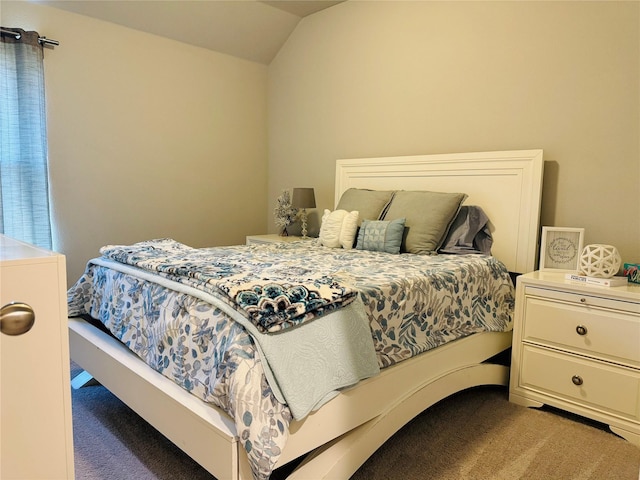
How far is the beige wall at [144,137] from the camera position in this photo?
3207mm

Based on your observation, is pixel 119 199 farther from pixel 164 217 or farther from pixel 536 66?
pixel 536 66

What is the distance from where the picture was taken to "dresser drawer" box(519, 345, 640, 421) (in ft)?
6.40

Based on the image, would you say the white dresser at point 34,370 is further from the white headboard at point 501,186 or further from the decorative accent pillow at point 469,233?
the white headboard at point 501,186

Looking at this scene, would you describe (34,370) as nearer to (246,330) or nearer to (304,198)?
(246,330)

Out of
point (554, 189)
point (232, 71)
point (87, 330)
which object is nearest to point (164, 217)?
point (232, 71)

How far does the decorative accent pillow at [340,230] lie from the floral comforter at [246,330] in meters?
0.14

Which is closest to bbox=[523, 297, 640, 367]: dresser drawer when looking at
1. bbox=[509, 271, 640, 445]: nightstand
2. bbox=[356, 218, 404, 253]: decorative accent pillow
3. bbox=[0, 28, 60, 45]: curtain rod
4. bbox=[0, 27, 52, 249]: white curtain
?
bbox=[509, 271, 640, 445]: nightstand

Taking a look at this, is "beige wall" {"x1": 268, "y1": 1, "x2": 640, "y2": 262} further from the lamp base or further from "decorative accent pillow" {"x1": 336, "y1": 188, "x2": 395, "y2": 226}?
"decorative accent pillow" {"x1": 336, "y1": 188, "x2": 395, "y2": 226}

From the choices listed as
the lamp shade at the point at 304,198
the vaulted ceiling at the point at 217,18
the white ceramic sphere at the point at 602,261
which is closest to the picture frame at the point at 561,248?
the white ceramic sphere at the point at 602,261

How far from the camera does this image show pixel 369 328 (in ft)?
5.31

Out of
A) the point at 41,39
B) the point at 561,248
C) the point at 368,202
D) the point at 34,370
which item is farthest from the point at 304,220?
the point at 34,370

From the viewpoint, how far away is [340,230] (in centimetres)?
292

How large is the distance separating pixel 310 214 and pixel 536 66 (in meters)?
2.17

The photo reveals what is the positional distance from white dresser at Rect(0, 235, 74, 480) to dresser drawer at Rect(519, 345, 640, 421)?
2118 mm
